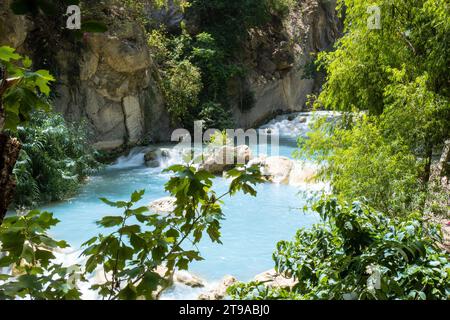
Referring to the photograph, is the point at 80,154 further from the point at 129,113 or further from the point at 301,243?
the point at 301,243

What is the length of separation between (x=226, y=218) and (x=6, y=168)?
212 inches

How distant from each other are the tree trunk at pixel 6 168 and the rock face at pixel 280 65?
18937 millimetres

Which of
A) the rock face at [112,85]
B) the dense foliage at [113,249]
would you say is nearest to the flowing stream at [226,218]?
the rock face at [112,85]

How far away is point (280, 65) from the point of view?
73.0 feet

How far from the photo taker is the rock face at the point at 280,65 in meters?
21.0

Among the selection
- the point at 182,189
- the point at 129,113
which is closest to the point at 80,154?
the point at 129,113

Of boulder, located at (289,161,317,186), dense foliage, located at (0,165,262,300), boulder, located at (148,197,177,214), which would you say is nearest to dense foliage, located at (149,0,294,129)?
boulder, located at (289,161,317,186)

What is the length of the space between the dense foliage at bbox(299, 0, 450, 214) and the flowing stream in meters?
0.93

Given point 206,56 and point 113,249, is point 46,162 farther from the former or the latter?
point 206,56

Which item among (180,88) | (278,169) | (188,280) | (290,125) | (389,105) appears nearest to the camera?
(188,280)

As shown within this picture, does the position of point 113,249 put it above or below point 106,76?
below

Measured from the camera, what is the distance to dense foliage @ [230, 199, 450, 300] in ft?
5.72

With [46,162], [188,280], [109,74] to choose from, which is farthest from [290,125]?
[188,280]

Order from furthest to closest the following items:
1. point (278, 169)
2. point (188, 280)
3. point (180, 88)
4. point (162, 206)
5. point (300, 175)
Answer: point (180, 88)
point (278, 169)
point (300, 175)
point (162, 206)
point (188, 280)
